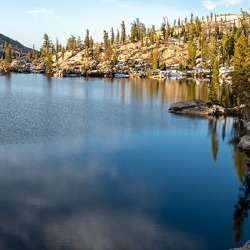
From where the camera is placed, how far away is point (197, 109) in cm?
7731

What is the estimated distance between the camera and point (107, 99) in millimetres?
97188

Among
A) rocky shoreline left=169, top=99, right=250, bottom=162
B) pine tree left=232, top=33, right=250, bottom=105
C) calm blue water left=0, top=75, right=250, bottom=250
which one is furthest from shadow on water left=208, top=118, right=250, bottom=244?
pine tree left=232, top=33, right=250, bottom=105

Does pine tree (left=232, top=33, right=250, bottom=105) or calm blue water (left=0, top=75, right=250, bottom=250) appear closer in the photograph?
calm blue water (left=0, top=75, right=250, bottom=250)

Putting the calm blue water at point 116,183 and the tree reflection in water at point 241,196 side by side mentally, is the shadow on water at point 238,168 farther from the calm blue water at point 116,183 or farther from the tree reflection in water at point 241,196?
the calm blue water at point 116,183

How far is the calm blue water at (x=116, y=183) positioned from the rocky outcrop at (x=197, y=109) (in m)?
11.6

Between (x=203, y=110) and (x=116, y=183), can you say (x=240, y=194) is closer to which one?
(x=116, y=183)

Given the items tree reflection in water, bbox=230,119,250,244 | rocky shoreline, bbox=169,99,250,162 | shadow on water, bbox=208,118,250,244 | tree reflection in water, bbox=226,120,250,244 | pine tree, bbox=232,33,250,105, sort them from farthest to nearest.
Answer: rocky shoreline, bbox=169,99,250,162
pine tree, bbox=232,33,250,105
shadow on water, bbox=208,118,250,244
tree reflection in water, bbox=226,120,250,244
tree reflection in water, bbox=230,119,250,244

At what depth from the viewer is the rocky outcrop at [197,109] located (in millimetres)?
76875

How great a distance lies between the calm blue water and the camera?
2436cm

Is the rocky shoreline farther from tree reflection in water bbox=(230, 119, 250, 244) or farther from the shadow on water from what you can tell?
tree reflection in water bbox=(230, 119, 250, 244)

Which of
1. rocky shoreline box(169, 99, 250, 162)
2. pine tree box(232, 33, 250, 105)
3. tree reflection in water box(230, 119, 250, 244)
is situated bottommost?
tree reflection in water box(230, 119, 250, 244)

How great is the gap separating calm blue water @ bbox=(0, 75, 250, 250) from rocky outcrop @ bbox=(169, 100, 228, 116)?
11.6 m

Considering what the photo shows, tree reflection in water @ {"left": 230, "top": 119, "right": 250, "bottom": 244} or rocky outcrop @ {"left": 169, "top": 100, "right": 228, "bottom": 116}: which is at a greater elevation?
rocky outcrop @ {"left": 169, "top": 100, "right": 228, "bottom": 116}

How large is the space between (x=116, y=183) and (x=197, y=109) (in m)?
47.5
